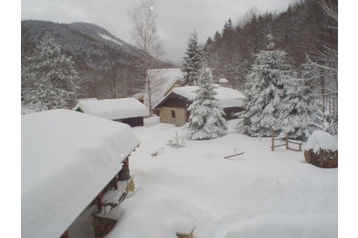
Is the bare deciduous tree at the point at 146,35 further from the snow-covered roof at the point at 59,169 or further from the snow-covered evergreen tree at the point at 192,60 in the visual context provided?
the snow-covered roof at the point at 59,169

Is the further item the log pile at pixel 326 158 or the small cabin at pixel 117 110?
the small cabin at pixel 117 110

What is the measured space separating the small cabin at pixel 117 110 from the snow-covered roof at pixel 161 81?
5705mm

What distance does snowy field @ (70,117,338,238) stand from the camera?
574 centimetres

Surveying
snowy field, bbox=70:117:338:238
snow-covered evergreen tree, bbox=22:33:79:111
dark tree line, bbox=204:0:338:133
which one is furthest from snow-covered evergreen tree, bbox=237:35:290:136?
snow-covered evergreen tree, bbox=22:33:79:111

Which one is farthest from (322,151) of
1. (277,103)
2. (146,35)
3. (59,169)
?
(146,35)

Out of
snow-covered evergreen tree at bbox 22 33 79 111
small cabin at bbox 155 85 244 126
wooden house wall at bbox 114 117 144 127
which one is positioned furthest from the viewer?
snow-covered evergreen tree at bbox 22 33 79 111

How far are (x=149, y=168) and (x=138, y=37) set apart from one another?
19.5 meters

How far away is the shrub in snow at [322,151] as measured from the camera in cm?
941

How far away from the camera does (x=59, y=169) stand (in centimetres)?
357

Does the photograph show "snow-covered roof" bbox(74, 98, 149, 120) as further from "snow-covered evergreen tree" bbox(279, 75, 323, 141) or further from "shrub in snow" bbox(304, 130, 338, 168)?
"shrub in snow" bbox(304, 130, 338, 168)

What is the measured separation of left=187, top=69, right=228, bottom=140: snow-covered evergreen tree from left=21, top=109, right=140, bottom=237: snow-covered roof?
1062 cm

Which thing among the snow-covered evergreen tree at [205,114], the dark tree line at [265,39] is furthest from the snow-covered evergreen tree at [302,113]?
the dark tree line at [265,39]

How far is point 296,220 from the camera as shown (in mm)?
6211

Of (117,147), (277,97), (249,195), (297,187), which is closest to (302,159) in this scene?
(297,187)
